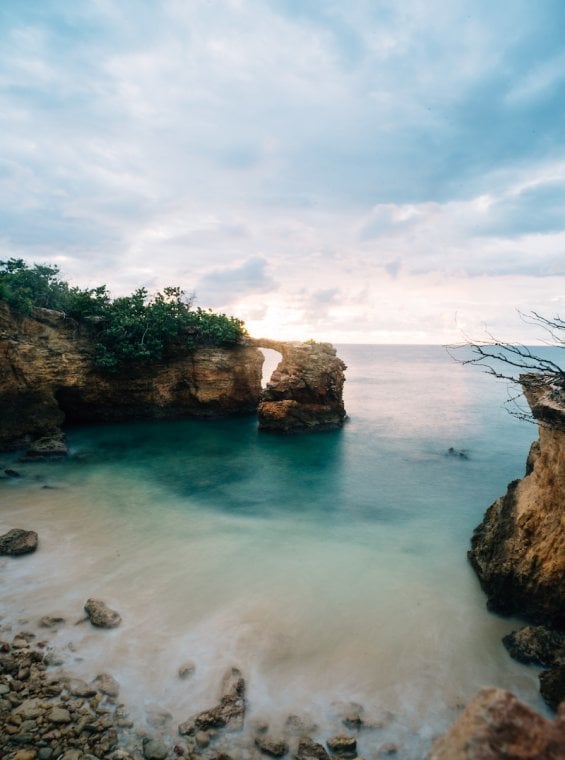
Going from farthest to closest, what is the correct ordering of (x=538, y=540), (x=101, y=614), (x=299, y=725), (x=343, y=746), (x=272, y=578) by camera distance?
1. (x=272, y=578)
2. (x=538, y=540)
3. (x=101, y=614)
4. (x=299, y=725)
5. (x=343, y=746)

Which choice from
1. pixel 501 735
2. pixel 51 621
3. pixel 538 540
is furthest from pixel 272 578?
pixel 501 735

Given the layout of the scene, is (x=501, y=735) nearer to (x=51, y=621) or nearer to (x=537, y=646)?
(x=537, y=646)

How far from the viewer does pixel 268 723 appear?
16.5 feet

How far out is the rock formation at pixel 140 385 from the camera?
15.8 metres

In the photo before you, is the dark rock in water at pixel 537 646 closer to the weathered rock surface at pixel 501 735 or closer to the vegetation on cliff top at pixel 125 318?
the weathered rock surface at pixel 501 735

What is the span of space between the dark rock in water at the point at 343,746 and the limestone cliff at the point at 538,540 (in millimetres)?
3929

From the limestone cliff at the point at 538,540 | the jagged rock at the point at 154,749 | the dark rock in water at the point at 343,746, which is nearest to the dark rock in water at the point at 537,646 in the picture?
the limestone cliff at the point at 538,540

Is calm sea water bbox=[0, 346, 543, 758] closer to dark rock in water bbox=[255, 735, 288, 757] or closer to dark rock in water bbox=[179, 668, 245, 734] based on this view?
dark rock in water bbox=[179, 668, 245, 734]

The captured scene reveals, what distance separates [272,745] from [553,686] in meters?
3.70

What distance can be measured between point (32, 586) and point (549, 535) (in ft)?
29.9

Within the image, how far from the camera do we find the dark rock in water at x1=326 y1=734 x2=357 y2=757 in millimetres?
4688

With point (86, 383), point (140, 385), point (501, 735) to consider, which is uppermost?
point (86, 383)

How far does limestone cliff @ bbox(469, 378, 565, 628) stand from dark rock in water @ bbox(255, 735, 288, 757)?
4.61 m

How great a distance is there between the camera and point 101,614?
664cm
